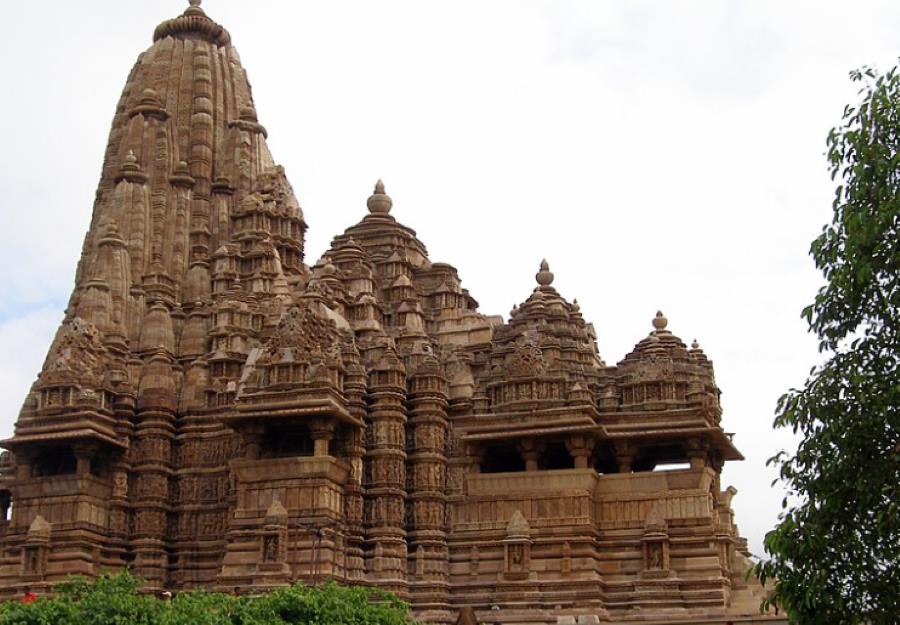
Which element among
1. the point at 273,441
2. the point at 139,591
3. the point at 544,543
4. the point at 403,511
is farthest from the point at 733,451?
the point at 139,591

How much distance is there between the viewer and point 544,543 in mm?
34656

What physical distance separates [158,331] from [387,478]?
884cm

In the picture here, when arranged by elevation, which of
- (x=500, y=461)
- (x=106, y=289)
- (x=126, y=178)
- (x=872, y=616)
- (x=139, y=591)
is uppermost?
(x=126, y=178)

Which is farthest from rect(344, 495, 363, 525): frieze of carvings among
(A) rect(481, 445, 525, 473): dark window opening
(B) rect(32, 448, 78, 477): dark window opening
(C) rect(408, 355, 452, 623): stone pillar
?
(B) rect(32, 448, 78, 477): dark window opening

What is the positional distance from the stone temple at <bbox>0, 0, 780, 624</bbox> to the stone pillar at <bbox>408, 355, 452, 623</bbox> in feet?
0.19

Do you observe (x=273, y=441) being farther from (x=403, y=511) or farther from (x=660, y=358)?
(x=660, y=358)

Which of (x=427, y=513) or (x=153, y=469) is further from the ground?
(x=153, y=469)

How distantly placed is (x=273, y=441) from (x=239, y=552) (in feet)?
10.1

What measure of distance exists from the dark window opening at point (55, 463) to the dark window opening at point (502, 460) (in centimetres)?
1120

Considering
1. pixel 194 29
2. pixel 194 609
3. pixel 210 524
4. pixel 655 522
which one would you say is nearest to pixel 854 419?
pixel 194 609

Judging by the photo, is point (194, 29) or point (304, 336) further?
point (194, 29)

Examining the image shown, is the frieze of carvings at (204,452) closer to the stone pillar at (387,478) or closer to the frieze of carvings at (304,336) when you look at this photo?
the frieze of carvings at (304,336)

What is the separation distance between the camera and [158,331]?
40.3m

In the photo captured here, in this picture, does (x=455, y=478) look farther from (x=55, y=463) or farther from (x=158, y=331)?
(x=55, y=463)
